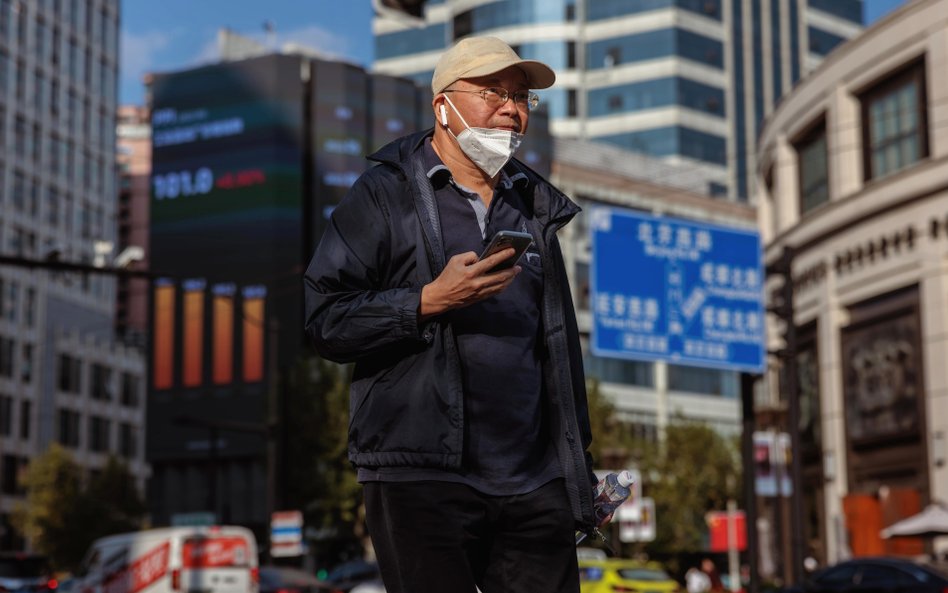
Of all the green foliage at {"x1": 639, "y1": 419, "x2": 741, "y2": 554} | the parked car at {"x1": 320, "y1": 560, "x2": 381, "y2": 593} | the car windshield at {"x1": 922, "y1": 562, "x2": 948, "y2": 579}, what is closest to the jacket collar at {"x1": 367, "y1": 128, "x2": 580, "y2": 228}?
the car windshield at {"x1": 922, "y1": 562, "x2": 948, "y2": 579}

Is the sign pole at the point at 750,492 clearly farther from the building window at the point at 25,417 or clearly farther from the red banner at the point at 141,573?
the building window at the point at 25,417

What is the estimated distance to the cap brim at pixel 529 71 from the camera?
392cm

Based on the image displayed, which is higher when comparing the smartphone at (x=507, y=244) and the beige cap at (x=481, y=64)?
the beige cap at (x=481, y=64)

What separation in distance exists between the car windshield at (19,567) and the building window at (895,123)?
22884 mm

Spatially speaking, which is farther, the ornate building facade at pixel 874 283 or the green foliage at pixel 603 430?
the green foliage at pixel 603 430

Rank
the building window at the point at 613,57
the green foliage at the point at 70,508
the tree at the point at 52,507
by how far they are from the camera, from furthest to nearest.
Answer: the building window at the point at 613,57, the tree at the point at 52,507, the green foliage at the point at 70,508

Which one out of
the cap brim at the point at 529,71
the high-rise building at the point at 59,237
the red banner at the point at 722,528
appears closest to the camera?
the cap brim at the point at 529,71

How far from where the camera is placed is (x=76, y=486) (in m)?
72.1

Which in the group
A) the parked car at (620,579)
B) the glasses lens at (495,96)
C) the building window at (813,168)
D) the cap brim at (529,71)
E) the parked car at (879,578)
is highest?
the building window at (813,168)

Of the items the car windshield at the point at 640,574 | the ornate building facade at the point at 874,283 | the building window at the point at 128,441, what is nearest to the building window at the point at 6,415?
the building window at the point at 128,441

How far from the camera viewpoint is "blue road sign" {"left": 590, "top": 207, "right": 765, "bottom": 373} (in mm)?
21828

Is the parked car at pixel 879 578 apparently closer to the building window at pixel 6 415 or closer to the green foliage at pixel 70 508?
the green foliage at pixel 70 508

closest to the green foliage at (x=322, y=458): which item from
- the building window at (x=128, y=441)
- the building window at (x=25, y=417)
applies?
the building window at (x=25, y=417)

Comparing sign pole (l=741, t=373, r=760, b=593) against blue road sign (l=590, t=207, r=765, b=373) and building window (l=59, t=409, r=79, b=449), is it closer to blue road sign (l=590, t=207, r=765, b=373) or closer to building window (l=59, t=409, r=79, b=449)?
blue road sign (l=590, t=207, r=765, b=373)
